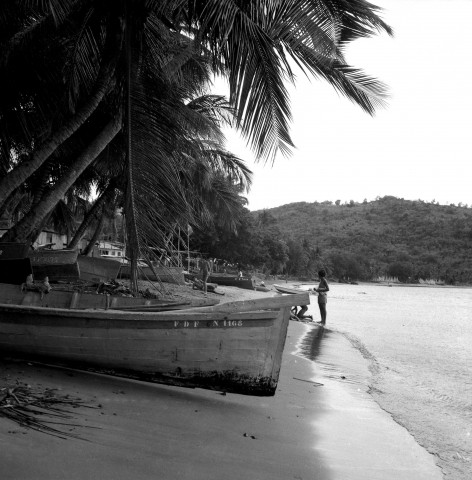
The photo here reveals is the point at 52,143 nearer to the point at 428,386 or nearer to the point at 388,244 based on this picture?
the point at 428,386

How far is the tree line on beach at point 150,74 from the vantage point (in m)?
4.62

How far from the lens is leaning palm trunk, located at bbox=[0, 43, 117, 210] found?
670cm

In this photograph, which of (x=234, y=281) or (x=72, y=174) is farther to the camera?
(x=234, y=281)

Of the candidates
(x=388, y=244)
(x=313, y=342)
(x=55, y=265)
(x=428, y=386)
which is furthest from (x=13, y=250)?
(x=388, y=244)

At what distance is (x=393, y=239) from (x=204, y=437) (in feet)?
335

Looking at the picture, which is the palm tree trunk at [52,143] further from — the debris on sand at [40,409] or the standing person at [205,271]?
the standing person at [205,271]

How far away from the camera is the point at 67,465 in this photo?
320cm

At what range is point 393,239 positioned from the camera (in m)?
101

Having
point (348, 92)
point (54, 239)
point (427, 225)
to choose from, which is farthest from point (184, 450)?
point (427, 225)

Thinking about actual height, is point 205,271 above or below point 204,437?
above

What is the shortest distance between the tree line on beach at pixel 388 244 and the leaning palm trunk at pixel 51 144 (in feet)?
220

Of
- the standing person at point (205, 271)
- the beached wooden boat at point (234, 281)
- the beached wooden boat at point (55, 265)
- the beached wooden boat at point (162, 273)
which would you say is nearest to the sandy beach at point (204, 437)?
the beached wooden boat at point (162, 273)

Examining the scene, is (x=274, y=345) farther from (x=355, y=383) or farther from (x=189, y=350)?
(x=355, y=383)

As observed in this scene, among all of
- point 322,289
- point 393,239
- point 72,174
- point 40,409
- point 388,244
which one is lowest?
point 40,409
